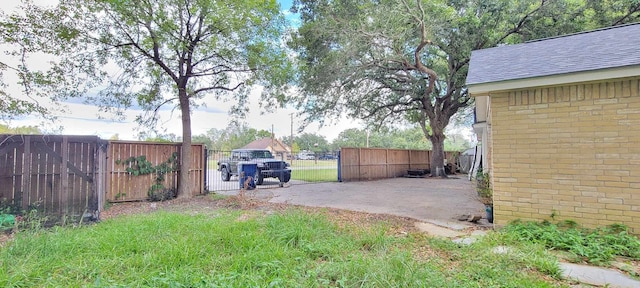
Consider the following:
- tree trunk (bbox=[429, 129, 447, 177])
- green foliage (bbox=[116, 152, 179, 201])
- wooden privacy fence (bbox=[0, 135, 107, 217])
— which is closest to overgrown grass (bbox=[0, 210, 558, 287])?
wooden privacy fence (bbox=[0, 135, 107, 217])

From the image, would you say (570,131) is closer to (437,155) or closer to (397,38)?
(397,38)

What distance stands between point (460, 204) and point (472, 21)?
Result: 8527 millimetres

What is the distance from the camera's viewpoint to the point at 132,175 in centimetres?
792

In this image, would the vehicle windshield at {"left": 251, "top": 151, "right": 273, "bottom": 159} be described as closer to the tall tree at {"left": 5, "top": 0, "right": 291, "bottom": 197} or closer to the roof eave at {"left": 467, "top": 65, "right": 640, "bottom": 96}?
the tall tree at {"left": 5, "top": 0, "right": 291, "bottom": 197}

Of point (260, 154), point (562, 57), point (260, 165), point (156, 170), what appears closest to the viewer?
point (562, 57)

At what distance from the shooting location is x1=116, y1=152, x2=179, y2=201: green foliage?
26.0 ft

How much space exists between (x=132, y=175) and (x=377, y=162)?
11.3 meters

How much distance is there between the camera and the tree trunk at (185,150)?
838 centimetres

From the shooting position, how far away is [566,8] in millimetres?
11320

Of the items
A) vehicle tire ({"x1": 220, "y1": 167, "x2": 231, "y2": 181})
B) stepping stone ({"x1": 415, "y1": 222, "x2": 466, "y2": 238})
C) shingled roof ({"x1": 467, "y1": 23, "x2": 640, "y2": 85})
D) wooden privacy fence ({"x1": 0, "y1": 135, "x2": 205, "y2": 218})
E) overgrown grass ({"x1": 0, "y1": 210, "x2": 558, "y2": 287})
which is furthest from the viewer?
vehicle tire ({"x1": 220, "y1": 167, "x2": 231, "y2": 181})

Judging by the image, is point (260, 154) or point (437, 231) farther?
Result: point (260, 154)

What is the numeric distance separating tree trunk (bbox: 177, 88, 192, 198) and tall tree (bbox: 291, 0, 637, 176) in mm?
4152

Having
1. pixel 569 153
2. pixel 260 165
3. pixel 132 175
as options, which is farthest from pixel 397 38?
pixel 132 175

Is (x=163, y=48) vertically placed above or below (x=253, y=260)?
above
